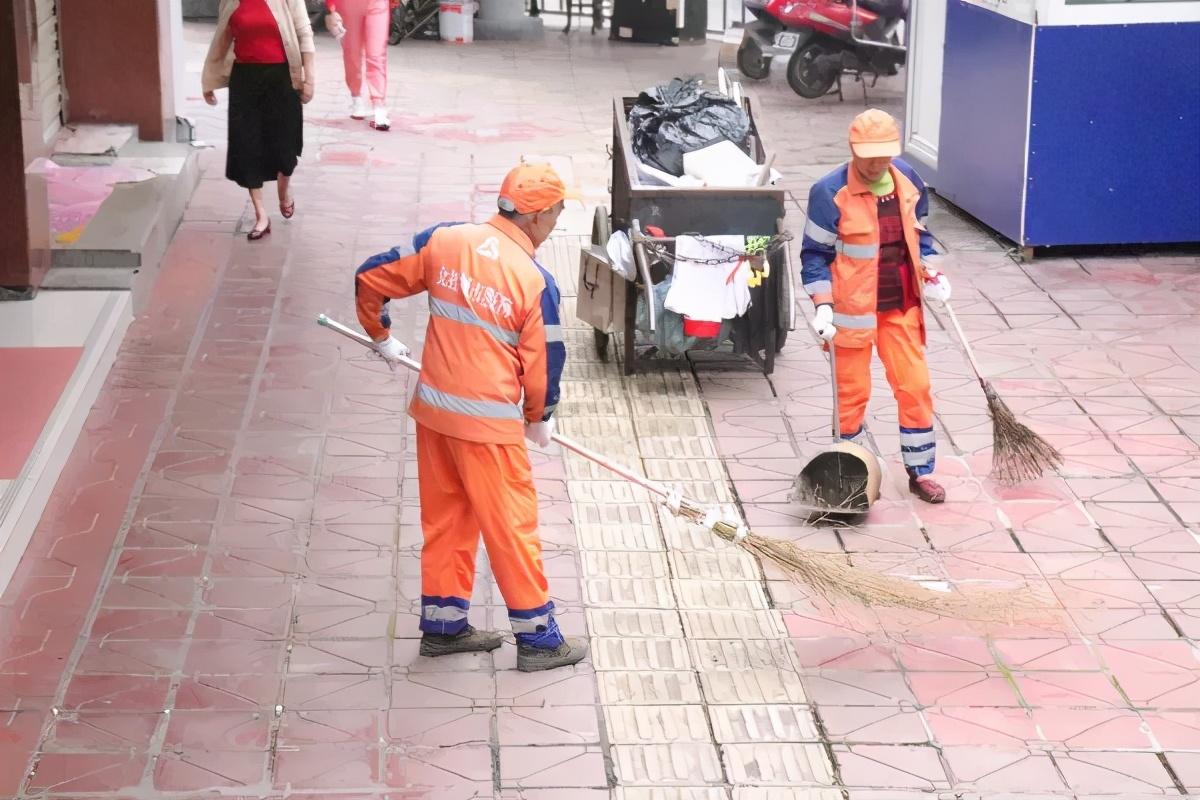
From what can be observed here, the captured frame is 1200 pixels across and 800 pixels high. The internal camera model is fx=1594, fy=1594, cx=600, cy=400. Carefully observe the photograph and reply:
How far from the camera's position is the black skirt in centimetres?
1011

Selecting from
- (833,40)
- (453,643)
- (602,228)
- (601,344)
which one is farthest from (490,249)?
(833,40)

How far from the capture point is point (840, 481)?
6836 millimetres

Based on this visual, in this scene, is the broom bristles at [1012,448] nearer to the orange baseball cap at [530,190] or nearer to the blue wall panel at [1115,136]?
the orange baseball cap at [530,190]

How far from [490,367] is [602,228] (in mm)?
3807

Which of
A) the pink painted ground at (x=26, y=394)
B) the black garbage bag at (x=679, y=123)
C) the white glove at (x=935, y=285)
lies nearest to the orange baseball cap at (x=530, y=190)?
the white glove at (x=935, y=285)

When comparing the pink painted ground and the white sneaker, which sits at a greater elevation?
the white sneaker

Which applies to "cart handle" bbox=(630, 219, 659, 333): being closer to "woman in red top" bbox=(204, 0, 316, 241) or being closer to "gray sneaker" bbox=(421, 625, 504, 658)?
"gray sneaker" bbox=(421, 625, 504, 658)

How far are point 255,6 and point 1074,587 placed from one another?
6.25m

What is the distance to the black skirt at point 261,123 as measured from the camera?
10109mm

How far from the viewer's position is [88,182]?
1065cm

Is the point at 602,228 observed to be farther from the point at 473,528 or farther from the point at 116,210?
the point at 473,528

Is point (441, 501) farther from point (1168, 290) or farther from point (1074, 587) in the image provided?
point (1168, 290)

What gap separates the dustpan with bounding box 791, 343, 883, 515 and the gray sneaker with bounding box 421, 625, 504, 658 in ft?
5.55

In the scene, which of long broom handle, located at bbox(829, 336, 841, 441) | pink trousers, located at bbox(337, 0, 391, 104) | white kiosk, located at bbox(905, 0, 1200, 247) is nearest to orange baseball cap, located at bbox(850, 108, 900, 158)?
long broom handle, located at bbox(829, 336, 841, 441)
